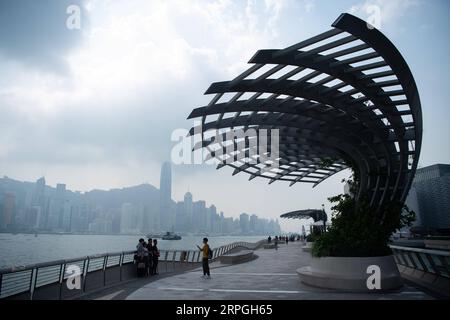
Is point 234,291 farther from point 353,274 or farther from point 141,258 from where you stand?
point 141,258

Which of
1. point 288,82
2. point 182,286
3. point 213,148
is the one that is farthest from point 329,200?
point 213,148

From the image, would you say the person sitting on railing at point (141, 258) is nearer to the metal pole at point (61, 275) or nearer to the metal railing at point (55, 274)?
the metal railing at point (55, 274)

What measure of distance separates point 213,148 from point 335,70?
10.8 meters

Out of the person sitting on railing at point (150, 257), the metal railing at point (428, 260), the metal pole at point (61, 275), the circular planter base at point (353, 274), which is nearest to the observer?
the metal pole at point (61, 275)

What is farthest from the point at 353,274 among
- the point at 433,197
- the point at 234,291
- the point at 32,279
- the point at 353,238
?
the point at 433,197

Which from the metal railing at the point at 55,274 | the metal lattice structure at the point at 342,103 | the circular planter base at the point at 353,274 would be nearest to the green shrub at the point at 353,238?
the circular planter base at the point at 353,274

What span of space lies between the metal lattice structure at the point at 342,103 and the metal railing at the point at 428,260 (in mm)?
5034

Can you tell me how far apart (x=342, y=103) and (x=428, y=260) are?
6577 mm

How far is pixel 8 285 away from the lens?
19.7 feet

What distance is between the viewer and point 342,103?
13164 millimetres

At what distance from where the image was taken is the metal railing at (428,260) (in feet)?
28.8

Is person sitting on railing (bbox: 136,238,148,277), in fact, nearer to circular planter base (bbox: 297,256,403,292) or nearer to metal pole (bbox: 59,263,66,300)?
metal pole (bbox: 59,263,66,300)

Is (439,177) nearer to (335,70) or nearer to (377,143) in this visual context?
(377,143)
